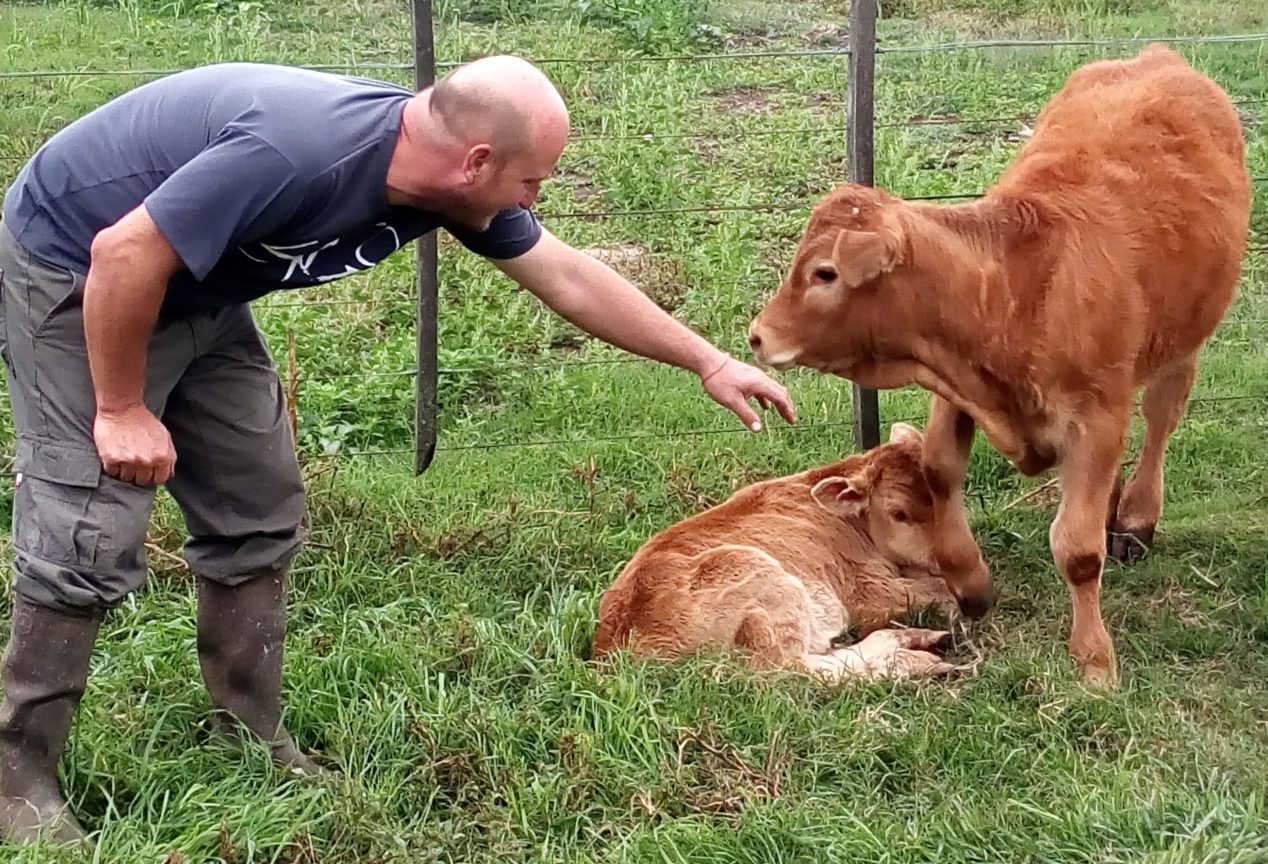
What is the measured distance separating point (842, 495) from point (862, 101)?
71.3 inches

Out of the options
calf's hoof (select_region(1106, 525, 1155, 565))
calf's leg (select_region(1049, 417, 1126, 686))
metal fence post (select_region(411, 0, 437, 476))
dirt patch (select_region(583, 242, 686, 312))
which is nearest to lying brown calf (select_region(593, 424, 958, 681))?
calf's leg (select_region(1049, 417, 1126, 686))

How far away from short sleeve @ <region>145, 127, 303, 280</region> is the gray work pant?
51cm

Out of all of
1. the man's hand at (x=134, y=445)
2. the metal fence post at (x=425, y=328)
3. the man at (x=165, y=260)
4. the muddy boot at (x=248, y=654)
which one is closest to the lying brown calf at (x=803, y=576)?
the muddy boot at (x=248, y=654)

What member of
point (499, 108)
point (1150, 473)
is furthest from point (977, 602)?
point (499, 108)

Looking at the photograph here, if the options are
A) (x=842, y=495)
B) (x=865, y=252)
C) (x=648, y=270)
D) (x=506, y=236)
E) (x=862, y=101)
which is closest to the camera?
(x=506, y=236)

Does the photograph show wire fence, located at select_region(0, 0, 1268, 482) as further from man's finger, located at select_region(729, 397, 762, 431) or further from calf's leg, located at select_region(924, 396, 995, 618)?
man's finger, located at select_region(729, 397, 762, 431)

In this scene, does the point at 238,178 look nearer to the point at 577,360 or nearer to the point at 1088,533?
the point at 1088,533

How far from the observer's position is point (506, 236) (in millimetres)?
4418

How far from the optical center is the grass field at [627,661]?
4.21 m

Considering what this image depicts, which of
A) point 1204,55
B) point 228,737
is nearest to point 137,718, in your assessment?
point 228,737

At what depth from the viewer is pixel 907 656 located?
208 inches

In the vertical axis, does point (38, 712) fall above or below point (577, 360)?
above

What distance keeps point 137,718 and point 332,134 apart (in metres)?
2.04

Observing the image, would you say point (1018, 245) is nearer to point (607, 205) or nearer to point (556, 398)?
point (556, 398)
